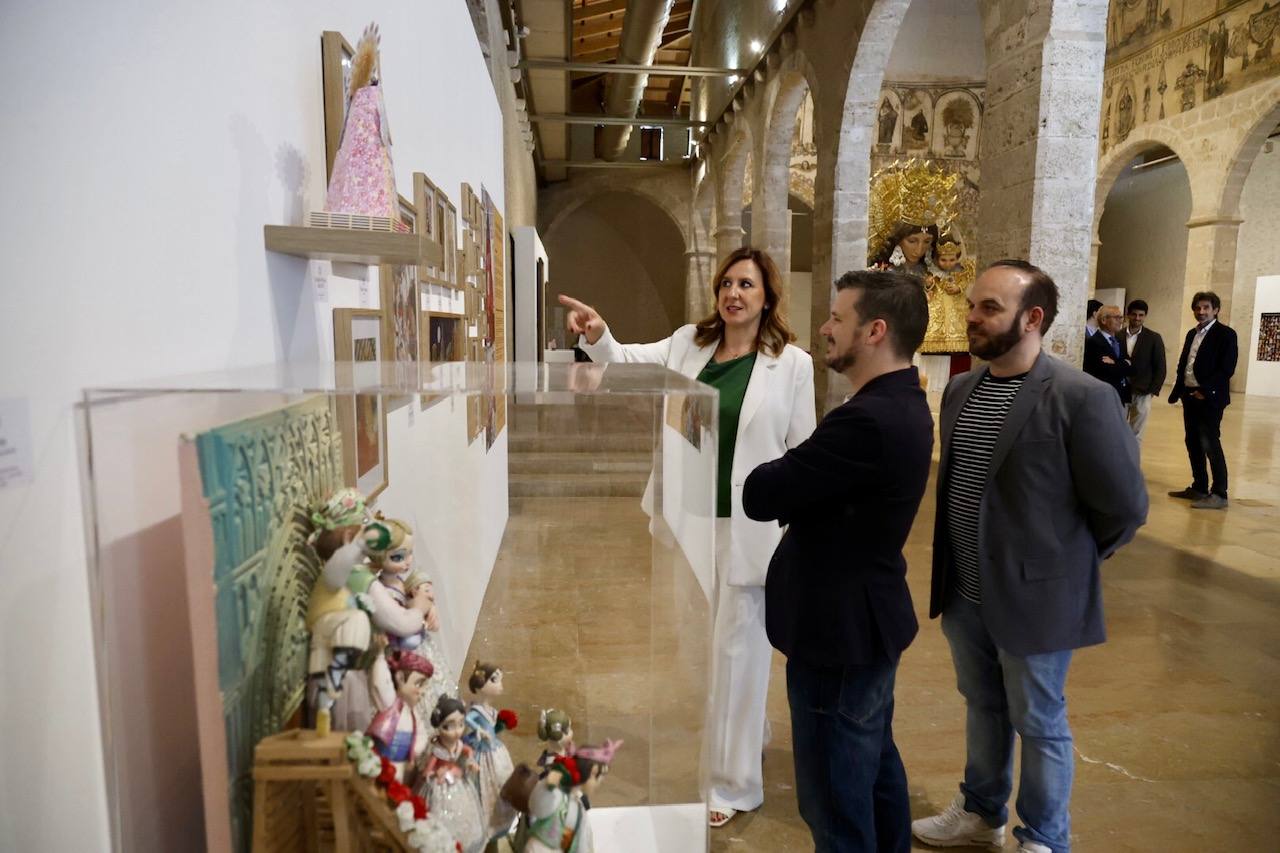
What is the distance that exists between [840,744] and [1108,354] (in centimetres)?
780

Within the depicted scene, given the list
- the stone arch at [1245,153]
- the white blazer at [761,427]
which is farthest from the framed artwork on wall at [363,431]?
the stone arch at [1245,153]

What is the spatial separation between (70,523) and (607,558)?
0.87 m

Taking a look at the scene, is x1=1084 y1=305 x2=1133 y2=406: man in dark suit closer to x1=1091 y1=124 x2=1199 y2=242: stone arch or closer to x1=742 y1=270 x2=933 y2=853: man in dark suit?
x1=742 y1=270 x2=933 y2=853: man in dark suit

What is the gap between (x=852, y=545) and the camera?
209 cm

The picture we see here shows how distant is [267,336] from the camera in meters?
1.78

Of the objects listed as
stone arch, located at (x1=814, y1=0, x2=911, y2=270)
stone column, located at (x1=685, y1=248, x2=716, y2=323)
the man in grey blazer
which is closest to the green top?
the man in grey blazer

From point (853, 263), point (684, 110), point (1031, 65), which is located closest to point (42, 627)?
point (1031, 65)

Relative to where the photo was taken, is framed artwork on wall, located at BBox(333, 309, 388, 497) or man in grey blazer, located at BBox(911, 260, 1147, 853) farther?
man in grey blazer, located at BBox(911, 260, 1147, 853)

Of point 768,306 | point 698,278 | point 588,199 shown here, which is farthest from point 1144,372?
point 588,199

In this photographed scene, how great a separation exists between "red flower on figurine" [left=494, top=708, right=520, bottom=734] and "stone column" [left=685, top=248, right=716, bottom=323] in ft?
64.3

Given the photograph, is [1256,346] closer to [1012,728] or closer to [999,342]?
[1012,728]

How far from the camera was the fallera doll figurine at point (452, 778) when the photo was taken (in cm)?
124

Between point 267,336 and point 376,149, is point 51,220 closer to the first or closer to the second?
point 267,336

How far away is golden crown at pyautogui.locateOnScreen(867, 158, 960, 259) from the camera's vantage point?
59.0 ft
